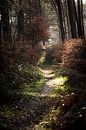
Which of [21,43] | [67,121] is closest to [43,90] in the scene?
[21,43]

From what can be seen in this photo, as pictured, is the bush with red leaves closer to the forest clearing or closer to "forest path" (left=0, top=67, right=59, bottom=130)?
the forest clearing

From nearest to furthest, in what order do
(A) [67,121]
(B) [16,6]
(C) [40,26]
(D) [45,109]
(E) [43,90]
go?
(A) [67,121] → (D) [45,109] → (E) [43,90] → (B) [16,6] → (C) [40,26]

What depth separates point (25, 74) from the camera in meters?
22.0

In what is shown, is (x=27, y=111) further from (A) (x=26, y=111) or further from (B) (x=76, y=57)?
(B) (x=76, y=57)

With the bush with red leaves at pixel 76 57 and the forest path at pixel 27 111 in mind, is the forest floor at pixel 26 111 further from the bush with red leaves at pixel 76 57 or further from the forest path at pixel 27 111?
the bush with red leaves at pixel 76 57

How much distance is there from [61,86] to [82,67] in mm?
1529

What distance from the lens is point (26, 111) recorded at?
47.2ft

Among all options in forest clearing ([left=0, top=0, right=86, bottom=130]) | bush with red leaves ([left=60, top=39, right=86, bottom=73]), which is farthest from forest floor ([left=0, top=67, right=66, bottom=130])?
bush with red leaves ([left=60, top=39, right=86, bottom=73])

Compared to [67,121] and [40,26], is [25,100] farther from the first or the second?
[40,26]

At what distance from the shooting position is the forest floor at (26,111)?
490 inches

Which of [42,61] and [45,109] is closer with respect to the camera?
[45,109]

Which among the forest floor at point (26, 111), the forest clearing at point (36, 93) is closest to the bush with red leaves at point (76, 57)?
the forest clearing at point (36, 93)

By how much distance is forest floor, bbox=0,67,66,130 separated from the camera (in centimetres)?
Result: 1245

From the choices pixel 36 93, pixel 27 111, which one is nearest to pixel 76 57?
pixel 36 93
